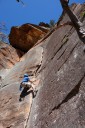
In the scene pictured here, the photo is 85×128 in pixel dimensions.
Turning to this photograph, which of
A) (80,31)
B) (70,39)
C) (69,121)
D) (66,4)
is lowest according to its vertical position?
(69,121)

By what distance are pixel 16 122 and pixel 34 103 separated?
4.29ft

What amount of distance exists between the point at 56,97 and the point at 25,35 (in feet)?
62.9

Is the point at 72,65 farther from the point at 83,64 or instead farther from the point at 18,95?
the point at 18,95

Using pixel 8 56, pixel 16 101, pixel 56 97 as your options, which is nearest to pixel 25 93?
pixel 16 101

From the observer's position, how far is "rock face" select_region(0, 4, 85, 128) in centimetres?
1058

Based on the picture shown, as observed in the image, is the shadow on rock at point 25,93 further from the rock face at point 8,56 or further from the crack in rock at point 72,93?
the rock face at point 8,56

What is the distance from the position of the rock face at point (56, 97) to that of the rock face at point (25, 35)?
38.1ft

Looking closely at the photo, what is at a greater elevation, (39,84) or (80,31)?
(80,31)

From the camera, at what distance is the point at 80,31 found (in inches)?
333

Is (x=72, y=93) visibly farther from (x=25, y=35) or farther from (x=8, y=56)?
(x=25, y=35)

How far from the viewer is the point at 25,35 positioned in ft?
101

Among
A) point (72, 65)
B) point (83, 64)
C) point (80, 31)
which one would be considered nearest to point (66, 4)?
point (80, 31)

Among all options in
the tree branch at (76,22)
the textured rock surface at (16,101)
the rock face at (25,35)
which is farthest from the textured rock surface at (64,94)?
the rock face at (25,35)

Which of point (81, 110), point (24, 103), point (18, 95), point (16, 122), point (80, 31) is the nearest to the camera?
point (80, 31)
